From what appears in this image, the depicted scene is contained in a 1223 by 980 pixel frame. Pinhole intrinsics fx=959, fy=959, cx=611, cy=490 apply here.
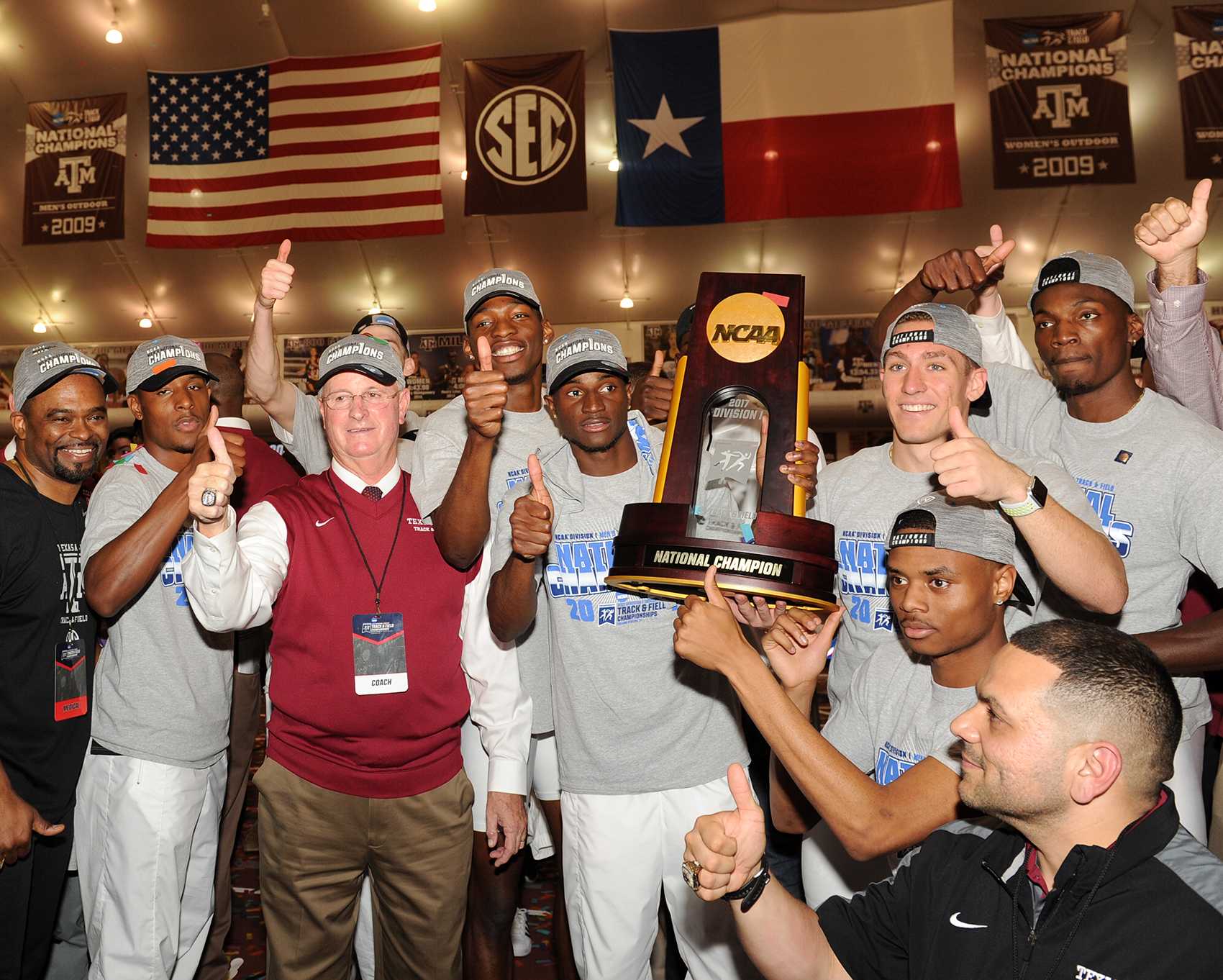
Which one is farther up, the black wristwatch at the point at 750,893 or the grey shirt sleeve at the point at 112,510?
the grey shirt sleeve at the point at 112,510

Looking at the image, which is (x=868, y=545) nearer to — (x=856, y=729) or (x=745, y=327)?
(x=856, y=729)

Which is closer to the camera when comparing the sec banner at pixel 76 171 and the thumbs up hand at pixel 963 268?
the thumbs up hand at pixel 963 268

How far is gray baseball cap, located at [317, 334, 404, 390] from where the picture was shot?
3.02 m

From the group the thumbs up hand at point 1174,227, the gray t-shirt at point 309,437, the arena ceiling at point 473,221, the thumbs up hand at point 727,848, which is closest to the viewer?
the thumbs up hand at point 727,848

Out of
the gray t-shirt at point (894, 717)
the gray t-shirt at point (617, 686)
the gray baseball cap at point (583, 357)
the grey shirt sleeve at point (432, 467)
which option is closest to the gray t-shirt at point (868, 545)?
the gray t-shirt at point (894, 717)

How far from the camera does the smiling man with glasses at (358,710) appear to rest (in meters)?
2.84

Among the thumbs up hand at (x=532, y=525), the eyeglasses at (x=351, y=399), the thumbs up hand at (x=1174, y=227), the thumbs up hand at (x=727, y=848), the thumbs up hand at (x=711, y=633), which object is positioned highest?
the thumbs up hand at (x=1174, y=227)

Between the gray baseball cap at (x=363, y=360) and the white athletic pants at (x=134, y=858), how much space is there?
4.60ft

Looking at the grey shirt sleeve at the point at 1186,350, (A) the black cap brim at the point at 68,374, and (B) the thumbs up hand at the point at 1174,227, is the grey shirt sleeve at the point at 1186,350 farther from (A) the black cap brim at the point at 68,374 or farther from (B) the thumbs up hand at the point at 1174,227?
(A) the black cap brim at the point at 68,374

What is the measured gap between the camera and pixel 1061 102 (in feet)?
33.0

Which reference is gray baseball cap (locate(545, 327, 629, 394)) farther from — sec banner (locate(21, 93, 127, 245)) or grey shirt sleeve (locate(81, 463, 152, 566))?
sec banner (locate(21, 93, 127, 245))

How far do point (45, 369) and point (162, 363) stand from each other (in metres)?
0.37

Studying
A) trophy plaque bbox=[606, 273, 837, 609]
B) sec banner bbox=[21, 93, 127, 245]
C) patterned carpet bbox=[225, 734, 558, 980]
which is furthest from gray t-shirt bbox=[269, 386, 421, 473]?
sec banner bbox=[21, 93, 127, 245]

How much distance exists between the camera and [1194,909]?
61.4 inches
